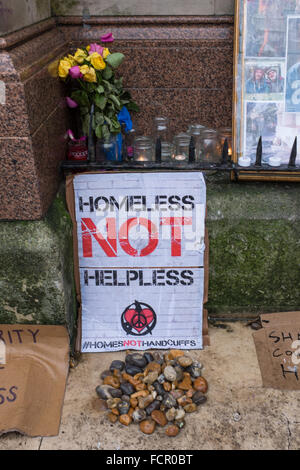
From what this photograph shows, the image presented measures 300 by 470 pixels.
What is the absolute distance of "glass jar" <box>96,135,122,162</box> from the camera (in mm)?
3277

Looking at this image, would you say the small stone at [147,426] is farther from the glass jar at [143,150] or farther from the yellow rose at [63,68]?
the yellow rose at [63,68]

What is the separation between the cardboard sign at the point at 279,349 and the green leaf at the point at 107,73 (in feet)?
6.40

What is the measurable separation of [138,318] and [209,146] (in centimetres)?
132

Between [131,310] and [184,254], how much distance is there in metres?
0.52

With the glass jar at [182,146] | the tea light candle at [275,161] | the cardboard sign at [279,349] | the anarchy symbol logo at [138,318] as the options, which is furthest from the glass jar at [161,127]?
the cardboard sign at [279,349]

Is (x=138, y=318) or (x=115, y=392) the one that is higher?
(x=138, y=318)

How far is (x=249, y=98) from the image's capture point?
3.18 meters

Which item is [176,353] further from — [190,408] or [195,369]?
[190,408]

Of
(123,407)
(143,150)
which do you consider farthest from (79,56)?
(123,407)

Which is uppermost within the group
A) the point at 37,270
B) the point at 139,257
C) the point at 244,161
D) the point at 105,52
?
the point at 105,52

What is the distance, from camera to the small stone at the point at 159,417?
2533mm

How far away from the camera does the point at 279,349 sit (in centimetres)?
298

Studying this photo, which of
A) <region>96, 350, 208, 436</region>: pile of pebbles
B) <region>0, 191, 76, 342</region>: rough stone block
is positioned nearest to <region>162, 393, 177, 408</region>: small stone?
<region>96, 350, 208, 436</region>: pile of pebbles

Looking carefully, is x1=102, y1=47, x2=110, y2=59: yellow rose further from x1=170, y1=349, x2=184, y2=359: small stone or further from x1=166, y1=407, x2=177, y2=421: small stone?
x1=166, y1=407, x2=177, y2=421: small stone
